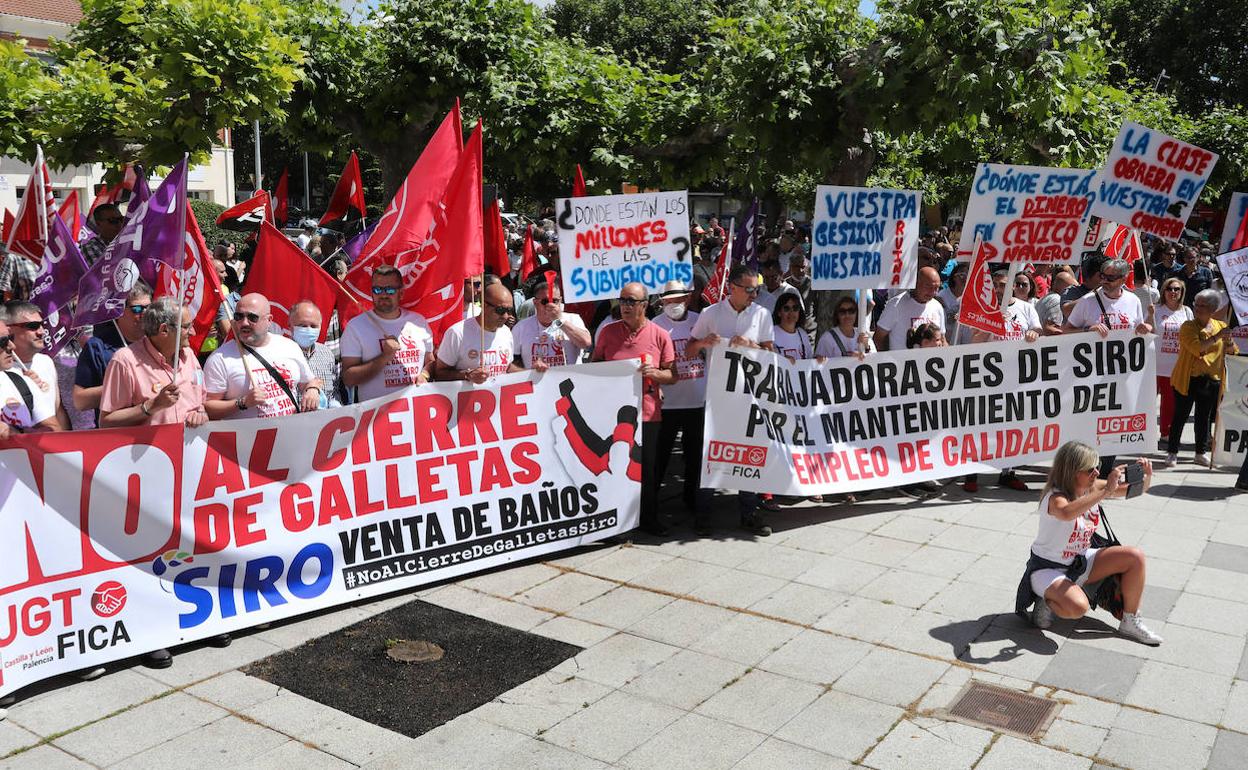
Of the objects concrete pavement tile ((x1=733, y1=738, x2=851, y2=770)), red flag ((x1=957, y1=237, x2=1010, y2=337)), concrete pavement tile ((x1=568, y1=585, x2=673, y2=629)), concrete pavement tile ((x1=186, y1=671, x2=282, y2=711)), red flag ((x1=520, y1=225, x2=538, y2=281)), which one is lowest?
concrete pavement tile ((x1=733, y1=738, x2=851, y2=770))

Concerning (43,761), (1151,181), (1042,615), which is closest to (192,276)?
(43,761)

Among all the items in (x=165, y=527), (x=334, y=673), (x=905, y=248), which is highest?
(x=905, y=248)

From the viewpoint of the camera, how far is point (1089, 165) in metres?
12.7

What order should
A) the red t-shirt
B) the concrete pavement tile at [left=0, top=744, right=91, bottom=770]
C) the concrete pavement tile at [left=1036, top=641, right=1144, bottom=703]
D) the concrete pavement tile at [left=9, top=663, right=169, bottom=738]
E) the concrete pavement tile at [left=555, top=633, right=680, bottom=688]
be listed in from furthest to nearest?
1. the red t-shirt
2. the concrete pavement tile at [left=555, top=633, right=680, bottom=688]
3. the concrete pavement tile at [left=1036, top=641, right=1144, bottom=703]
4. the concrete pavement tile at [left=9, top=663, right=169, bottom=738]
5. the concrete pavement tile at [left=0, top=744, right=91, bottom=770]

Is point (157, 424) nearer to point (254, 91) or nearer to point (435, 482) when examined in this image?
point (435, 482)

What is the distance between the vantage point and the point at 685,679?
5.47m

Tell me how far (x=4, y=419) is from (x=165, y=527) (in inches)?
37.9

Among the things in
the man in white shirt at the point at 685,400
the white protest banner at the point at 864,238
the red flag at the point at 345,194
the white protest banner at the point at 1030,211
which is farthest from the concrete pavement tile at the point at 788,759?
the red flag at the point at 345,194

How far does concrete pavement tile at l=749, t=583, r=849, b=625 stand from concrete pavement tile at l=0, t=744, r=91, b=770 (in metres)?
3.59

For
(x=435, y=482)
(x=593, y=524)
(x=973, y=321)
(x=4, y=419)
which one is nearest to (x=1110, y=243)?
(x=973, y=321)

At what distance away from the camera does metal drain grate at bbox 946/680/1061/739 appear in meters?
4.98

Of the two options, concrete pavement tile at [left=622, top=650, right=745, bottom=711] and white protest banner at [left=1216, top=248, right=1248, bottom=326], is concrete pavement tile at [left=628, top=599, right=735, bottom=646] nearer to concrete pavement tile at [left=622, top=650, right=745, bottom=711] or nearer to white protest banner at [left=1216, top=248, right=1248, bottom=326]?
concrete pavement tile at [left=622, top=650, right=745, bottom=711]

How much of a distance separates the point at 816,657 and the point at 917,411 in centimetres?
331

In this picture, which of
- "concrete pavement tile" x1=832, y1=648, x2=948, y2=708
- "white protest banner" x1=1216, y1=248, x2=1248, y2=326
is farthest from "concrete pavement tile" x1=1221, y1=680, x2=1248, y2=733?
"white protest banner" x1=1216, y1=248, x2=1248, y2=326
